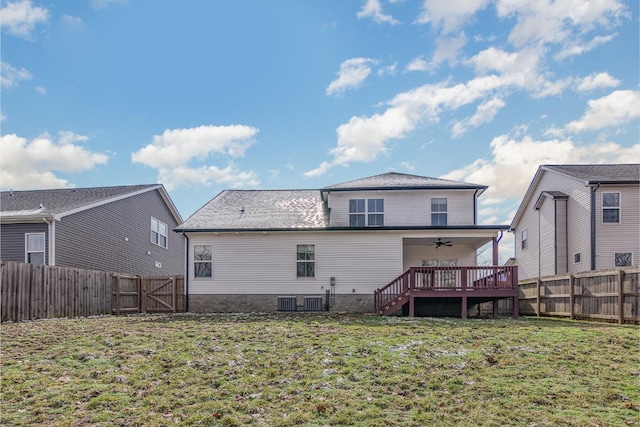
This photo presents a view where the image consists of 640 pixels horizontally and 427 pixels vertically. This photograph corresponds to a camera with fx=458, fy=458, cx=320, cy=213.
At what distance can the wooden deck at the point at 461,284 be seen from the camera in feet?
48.9

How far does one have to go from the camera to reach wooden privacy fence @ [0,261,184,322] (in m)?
12.9

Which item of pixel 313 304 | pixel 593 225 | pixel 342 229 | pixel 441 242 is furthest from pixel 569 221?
pixel 313 304

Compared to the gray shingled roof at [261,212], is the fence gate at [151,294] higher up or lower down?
lower down

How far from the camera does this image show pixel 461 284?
15.0 m

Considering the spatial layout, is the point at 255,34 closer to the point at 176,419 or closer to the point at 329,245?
the point at 329,245

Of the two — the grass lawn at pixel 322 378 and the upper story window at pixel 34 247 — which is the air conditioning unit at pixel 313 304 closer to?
the grass lawn at pixel 322 378

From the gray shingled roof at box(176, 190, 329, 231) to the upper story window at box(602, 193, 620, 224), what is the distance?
11.4m

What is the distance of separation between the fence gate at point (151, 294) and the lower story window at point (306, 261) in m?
4.94

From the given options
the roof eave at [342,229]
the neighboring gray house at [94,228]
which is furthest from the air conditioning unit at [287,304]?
the neighboring gray house at [94,228]

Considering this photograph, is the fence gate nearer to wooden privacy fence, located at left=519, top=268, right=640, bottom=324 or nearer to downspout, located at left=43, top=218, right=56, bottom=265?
downspout, located at left=43, top=218, right=56, bottom=265

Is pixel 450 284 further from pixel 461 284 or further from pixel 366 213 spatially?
pixel 366 213

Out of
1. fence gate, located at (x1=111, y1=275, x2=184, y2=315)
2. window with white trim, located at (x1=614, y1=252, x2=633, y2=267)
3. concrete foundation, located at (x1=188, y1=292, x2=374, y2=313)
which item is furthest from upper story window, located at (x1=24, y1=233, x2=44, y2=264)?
window with white trim, located at (x1=614, y1=252, x2=633, y2=267)

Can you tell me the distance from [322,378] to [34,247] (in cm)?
1626

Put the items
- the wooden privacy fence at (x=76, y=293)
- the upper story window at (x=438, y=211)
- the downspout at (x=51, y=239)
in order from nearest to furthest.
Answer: the wooden privacy fence at (x=76, y=293) → the downspout at (x=51, y=239) → the upper story window at (x=438, y=211)
